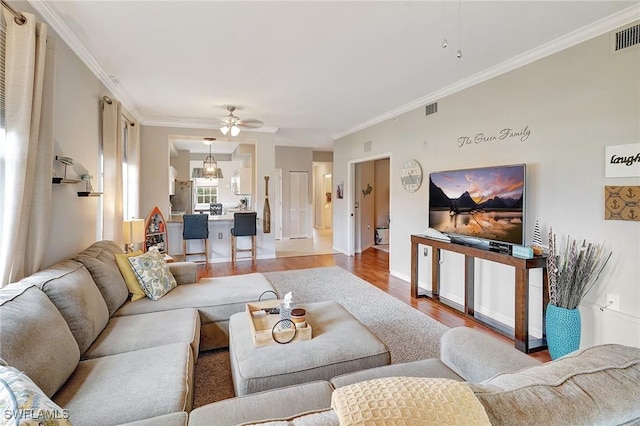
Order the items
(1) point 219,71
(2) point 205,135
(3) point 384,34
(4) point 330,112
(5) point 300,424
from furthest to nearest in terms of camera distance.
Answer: (2) point 205,135, (4) point 330,112, (1) point 219,71, (3) point 384,34, (5) point 300,424

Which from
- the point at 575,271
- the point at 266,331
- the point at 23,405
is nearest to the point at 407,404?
the point at 23,405

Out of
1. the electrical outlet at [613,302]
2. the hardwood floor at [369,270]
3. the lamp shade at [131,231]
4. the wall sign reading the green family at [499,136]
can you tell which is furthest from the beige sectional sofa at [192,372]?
the wall sign reading the green family at [499,136]

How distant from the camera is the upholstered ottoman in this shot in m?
1.69

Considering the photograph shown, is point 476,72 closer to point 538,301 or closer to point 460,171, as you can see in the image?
point 460,171

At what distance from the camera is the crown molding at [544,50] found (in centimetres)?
237

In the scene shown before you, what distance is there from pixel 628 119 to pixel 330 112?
3707 mm

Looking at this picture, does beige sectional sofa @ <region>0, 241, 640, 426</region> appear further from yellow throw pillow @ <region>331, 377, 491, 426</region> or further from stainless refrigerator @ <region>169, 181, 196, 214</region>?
stainless refrigerator @ <region>169, 181, 196, 214</region>

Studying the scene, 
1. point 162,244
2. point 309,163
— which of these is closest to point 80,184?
point 162,244

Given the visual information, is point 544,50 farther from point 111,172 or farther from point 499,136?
point 111,172

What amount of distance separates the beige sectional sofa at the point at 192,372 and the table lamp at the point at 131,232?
120cm

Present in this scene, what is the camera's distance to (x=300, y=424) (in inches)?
28.3

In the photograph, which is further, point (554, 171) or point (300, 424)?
point (554, 171)

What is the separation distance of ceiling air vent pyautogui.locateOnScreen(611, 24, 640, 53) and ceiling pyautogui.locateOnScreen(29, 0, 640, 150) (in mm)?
70

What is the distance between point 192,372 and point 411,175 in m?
3.90
